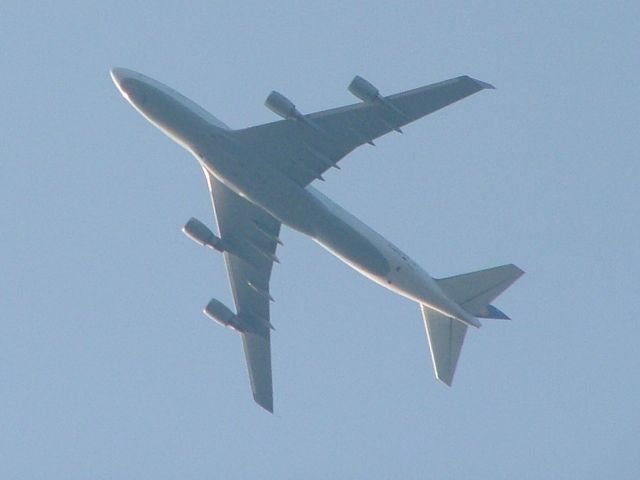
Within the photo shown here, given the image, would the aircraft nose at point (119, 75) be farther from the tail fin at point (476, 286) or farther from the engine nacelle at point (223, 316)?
the tail fin at point (476, 286)

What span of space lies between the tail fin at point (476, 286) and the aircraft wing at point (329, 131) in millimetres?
8779

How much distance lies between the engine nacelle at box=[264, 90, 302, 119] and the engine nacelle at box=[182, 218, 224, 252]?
8871 mm

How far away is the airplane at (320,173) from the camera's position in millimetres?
61844

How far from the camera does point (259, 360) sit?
7231 cm

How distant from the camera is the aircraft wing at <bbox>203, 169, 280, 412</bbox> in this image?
68438mm

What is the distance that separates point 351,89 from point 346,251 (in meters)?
8.17

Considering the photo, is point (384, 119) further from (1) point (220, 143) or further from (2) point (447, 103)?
(1) point (220, 143)

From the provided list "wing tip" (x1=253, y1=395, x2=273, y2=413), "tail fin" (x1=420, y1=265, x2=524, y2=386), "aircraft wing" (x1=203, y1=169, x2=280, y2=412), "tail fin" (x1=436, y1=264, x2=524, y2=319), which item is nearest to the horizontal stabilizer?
"tail fin" (x1=420, y1=265, x2=524, y2=386)

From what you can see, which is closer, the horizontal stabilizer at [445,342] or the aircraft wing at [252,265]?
the horizontal stabilizer at [445,342]

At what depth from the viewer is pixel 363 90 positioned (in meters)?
61.0

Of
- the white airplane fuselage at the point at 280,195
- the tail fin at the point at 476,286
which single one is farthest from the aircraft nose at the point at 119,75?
the tail fin at the point at 476,286

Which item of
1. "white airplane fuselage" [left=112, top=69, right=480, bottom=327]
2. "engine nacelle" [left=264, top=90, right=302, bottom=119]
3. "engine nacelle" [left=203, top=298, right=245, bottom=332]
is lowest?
"engine nacelle" [left=203, top=298, right=245, bottom=332]

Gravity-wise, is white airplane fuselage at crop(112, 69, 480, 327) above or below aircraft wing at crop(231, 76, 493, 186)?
below

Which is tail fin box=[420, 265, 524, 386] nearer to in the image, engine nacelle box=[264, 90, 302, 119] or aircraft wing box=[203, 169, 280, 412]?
aircraft wing box=[203, 169, 280, 412]
